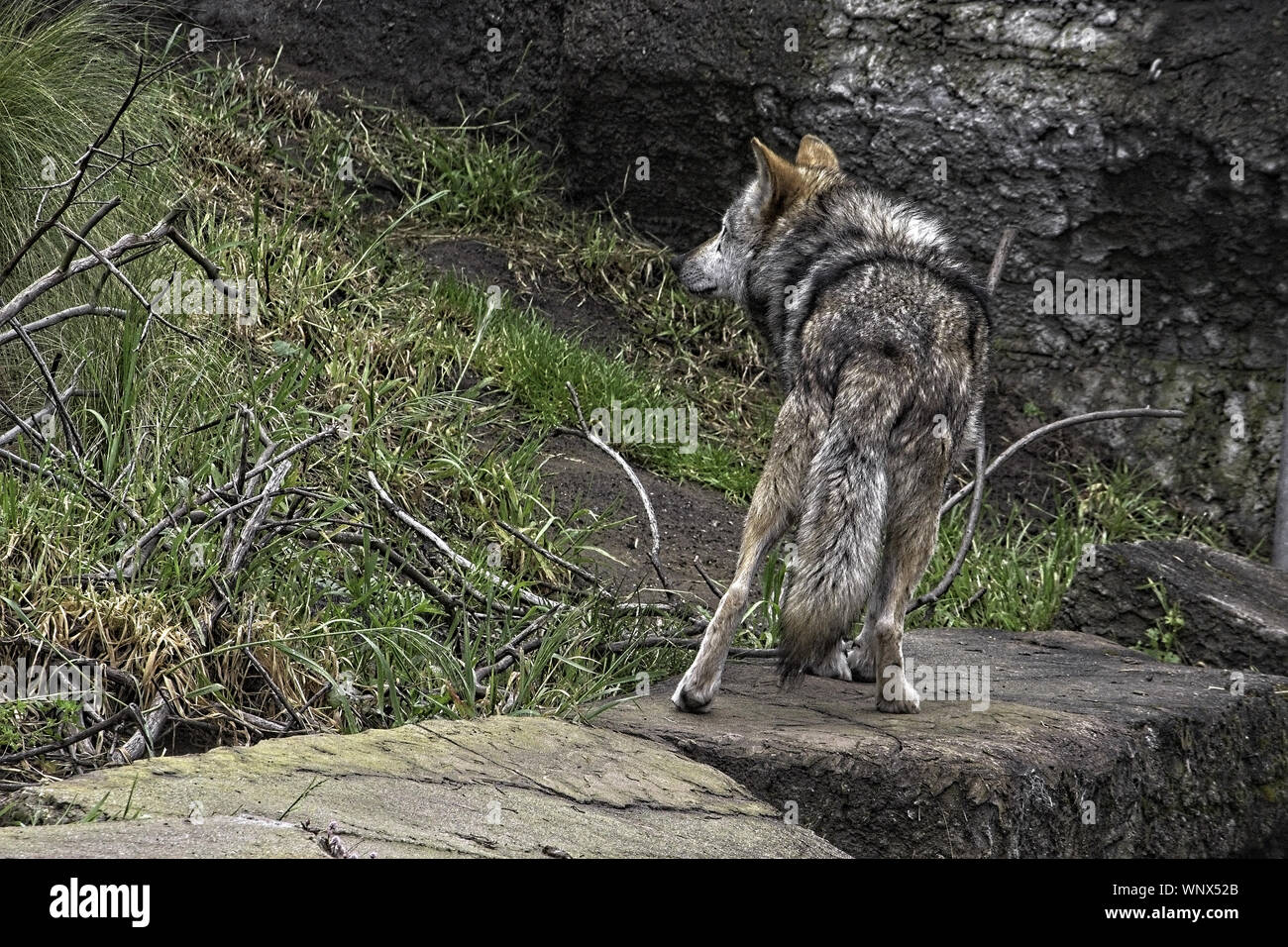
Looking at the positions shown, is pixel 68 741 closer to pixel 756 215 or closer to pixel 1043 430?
pixel 756 215

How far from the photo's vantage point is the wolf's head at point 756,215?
18.2ft

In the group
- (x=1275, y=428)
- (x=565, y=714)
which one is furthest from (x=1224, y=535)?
(x=565, y=714)

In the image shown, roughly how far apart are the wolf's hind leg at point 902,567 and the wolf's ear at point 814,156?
2.21m

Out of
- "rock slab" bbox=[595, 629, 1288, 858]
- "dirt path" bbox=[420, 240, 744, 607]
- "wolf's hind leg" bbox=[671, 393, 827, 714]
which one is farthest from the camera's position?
"dirt path" bbox=[420, 240, 744, 607]

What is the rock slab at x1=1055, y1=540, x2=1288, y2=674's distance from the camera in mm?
5867

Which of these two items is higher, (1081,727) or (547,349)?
(547,349)

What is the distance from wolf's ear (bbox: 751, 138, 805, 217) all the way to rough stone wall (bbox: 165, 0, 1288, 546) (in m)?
3.02

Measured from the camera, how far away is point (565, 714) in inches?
155

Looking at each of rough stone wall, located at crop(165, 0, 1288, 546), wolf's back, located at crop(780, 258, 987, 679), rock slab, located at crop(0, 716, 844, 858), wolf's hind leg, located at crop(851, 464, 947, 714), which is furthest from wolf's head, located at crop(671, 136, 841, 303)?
rock slab, located at crop(0, 716, 844, 858)

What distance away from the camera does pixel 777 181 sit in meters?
5.53

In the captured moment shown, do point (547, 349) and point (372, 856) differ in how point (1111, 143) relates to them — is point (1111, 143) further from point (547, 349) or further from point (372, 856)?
point (372, 856)

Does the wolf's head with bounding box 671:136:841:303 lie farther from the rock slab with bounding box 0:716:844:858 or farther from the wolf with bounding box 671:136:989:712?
the rock slab with bounding box 0:716:844:858

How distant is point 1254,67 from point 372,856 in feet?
23.8

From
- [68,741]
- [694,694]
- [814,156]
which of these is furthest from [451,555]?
[814,156]
